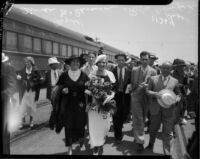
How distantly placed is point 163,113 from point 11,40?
5.20 m

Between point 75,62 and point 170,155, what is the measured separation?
95.7 inches

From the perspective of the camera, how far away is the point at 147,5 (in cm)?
353

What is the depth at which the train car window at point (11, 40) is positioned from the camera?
24.9 ft

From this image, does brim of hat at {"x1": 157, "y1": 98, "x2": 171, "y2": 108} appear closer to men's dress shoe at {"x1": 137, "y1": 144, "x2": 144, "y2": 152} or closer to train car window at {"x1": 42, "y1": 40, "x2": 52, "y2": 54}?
men's dress shoe at {"x1": 137, "y1": 144, "x2": 144, "y2": 152}

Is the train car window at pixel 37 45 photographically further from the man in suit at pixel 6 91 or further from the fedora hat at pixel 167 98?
the fedora hat at pixel 167 98

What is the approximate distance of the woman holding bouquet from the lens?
4.46m

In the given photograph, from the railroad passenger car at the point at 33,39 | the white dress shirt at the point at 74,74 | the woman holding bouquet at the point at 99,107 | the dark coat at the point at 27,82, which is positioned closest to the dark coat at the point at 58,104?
the white dress shirt at the point at 74,74

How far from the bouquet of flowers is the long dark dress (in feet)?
0.79

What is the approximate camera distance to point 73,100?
4.72 meters

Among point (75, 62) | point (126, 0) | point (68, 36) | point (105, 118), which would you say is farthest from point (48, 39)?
point (126, 0)

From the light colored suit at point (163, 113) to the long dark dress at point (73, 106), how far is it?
1.31 metres

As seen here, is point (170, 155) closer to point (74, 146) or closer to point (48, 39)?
point (74, 146)

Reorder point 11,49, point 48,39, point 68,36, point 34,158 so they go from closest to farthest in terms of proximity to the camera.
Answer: point 34,158 → point 11,49 → point 48,39 → point 68,36

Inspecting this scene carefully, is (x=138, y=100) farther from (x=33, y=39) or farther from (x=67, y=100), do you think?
(x=33, y=39)
